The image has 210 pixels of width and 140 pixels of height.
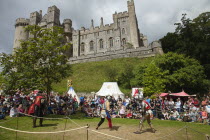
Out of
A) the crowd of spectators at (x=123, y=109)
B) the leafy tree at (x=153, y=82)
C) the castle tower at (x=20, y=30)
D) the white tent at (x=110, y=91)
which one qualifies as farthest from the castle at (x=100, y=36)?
the crowd of spectators at (x=123, y=109)

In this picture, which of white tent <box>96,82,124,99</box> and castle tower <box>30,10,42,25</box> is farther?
castle tower <box>30,10,42,25</box>

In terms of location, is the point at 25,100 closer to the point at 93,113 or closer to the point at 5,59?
the point at 5,59

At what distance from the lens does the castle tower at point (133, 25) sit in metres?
50.7

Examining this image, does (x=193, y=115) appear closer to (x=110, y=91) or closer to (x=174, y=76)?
(x=110, y=91)

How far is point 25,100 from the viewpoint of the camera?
44.1 feet

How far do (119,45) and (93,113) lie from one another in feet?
135

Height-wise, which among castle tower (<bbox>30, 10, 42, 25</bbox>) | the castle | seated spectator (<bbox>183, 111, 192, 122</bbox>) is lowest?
seated spectator (<bbox>183, 111, 192, 122</bbox>)

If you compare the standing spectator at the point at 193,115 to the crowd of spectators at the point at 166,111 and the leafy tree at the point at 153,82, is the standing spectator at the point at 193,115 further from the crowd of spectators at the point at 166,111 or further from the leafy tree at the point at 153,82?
the leafy tree at the point at 153,82

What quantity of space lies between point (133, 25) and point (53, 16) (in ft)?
101

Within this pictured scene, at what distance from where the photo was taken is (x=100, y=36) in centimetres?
5812

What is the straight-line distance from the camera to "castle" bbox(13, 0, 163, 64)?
155 ft

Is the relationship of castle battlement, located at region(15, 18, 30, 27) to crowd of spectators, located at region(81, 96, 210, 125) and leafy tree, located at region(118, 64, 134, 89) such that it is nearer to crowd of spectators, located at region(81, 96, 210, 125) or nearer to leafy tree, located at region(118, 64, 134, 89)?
leafy tree, located at region(118, 64, 134, 89)

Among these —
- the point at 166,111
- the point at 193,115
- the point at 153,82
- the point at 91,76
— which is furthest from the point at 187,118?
the point at 91,76

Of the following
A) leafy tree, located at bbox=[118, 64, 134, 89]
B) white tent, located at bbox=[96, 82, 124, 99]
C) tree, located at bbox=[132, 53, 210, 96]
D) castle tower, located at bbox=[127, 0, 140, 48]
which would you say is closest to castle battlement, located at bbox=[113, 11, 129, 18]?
castle tower, located at bbox=[127, 0, 140, 48]
